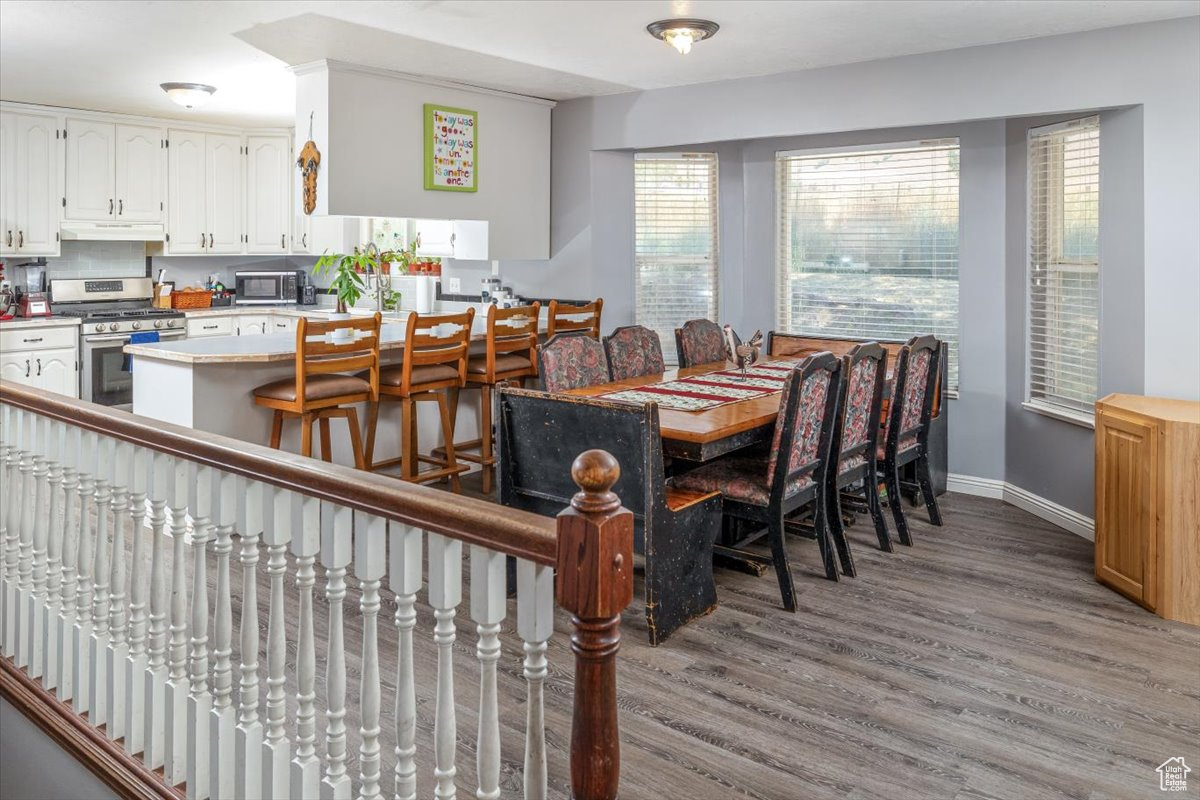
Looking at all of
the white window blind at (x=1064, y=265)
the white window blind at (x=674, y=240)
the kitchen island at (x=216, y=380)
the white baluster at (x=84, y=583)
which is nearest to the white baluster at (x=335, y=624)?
the white baluster at (x=84, y=583)

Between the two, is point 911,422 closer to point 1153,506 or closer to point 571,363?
point 1153,506

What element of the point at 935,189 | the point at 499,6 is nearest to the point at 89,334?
the point at 499,6

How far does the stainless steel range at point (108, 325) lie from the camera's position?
21.4ft

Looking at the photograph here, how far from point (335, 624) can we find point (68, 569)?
136 centimetres

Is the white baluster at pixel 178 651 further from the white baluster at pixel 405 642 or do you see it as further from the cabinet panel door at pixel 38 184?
the cabinet panel door at pixel 38 184

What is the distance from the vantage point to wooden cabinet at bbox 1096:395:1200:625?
135 inches

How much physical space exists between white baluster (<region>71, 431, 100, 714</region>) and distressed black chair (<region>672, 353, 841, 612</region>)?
210 centimetres

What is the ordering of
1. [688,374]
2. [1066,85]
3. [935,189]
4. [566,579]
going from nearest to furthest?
[566,579] < [1066,85] < [688,374] < [935,189]

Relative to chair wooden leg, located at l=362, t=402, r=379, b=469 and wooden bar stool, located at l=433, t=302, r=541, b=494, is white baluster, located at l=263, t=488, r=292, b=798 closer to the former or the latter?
chair wooden leg, located at l=362, t=402, r=379, b=469

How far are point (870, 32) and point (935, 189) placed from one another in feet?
4.32

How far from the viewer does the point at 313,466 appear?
5.79 ft

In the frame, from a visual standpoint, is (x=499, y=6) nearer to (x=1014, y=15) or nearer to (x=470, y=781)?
(x=1014, y=15)

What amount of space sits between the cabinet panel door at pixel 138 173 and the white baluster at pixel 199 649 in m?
5.68

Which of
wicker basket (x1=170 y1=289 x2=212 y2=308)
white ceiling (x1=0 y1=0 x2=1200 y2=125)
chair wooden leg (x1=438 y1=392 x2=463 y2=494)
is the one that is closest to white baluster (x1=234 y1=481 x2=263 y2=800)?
white ceiling (x1=0 y1=0 x2=1200 y2=125)
